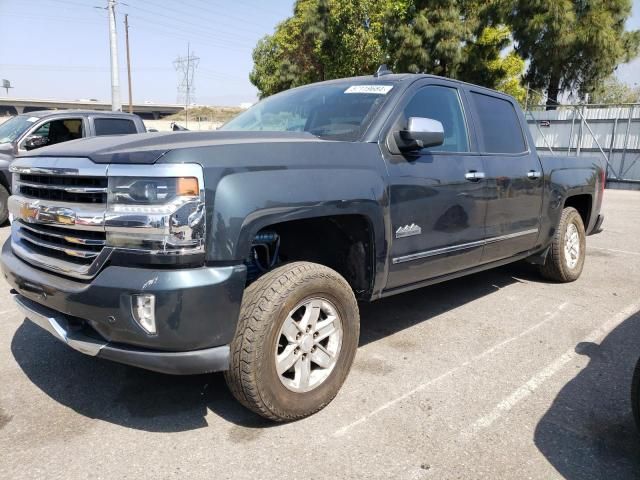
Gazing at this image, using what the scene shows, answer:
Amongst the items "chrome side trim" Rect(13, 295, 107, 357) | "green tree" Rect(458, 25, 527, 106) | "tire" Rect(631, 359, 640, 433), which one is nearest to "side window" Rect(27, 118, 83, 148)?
"chrome side trim" Rect(13, 295, 107, 357)

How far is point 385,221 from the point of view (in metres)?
3.12

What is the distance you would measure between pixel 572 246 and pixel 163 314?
4807 millimetres

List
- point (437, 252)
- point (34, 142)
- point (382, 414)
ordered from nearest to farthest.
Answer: point (382, 414) < point (437, 252) < point (34, 142)

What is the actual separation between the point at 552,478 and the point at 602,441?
0.48 metres

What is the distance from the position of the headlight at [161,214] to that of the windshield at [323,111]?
1207 mm

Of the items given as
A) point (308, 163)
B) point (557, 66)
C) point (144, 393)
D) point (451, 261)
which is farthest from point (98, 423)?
point (557, 66)

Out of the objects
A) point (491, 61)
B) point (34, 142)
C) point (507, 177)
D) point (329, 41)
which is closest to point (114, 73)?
point (329, 41)

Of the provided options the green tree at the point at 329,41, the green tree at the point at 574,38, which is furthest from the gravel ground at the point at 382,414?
the green tree at the point at 574,38

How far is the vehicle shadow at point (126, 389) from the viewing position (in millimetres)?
2814

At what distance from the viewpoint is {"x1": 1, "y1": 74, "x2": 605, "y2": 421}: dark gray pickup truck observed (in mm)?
2299

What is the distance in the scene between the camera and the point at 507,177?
4258mm

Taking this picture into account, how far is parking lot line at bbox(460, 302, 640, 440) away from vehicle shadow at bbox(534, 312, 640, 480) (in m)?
0.14

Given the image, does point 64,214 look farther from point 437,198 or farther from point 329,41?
point 329,41

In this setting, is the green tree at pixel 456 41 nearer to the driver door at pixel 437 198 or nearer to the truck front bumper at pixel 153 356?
the driver door at pixel 437 198
